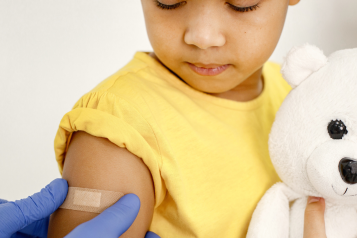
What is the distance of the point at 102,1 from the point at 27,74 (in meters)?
0.34

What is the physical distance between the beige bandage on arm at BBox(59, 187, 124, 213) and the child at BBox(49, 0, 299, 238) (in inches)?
0.4

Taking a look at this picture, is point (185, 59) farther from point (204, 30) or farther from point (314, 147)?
point (314, 147)

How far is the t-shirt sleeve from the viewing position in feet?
1.88

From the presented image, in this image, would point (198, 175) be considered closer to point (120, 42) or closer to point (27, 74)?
point (27, 74)

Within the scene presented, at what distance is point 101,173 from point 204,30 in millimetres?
346

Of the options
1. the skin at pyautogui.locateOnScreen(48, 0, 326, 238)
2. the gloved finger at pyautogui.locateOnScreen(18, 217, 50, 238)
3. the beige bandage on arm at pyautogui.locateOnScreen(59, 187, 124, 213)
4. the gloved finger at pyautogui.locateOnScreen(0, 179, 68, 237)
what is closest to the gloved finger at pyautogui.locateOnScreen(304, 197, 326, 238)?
the skin at pyautogui.locateOnScreen(48, 0, 326, 238)

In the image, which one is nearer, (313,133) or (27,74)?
(313,133)

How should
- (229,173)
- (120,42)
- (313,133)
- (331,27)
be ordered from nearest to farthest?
1. (313,133)
2. (229,173)
3. (331,27)
4. (120,42)

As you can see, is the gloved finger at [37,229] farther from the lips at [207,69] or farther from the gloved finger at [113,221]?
the lips at [207,69]

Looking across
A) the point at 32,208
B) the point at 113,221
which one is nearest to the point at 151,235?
the point at 113,221

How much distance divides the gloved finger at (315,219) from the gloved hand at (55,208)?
0.31 metres

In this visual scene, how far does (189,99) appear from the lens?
749mm

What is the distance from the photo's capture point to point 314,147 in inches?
22.8

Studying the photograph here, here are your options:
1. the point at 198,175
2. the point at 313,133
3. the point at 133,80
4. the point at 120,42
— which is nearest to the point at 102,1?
the point at 120,42
